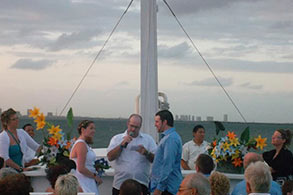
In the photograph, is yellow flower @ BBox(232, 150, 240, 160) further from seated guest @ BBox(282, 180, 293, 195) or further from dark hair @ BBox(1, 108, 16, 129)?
dark hair @ BBox(1, 108, 16, 129)

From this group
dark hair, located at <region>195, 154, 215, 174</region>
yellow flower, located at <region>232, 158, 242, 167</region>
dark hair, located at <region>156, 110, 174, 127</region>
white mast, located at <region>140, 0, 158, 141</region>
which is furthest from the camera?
white mast, located at <region>140, 0, 158, 141</region>

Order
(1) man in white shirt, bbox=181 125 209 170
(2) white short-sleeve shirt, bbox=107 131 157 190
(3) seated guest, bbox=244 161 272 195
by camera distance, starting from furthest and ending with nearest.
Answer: (1) man in white shirt, bbox=181 125 209 170, (2) white short-sleeve shirt, bbox=107 131 157 190, (3) seated guest, bbox=244 161 272 195

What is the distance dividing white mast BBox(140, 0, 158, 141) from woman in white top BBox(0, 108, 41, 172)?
5.62ft

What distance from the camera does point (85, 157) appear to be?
711cm

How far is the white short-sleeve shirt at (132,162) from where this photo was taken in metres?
7.49

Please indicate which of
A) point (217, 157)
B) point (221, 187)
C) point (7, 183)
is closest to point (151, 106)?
point (217, 157)

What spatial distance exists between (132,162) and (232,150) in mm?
1508

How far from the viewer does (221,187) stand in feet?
18.4

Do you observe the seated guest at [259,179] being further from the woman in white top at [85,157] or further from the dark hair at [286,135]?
the dark hair at [286,135]

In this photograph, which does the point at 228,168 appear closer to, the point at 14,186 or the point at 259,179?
the point at 259,179

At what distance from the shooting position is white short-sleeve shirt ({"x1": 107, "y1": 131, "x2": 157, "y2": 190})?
7492mm

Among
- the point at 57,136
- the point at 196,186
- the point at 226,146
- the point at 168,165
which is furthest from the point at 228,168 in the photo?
the point at 196,186

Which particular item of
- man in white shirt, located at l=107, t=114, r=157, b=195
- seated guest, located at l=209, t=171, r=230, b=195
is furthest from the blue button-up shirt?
seated guest, located at l=209, t=171, r=230, b=195

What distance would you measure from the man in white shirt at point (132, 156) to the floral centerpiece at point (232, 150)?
1107 millimetres
